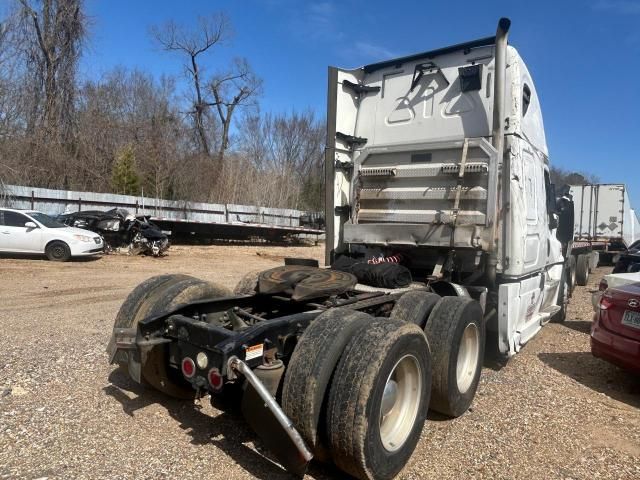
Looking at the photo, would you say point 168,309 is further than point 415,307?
No

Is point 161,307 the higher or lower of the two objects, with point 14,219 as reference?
lower

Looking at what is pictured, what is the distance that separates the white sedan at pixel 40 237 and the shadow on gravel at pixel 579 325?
1310 centimetres

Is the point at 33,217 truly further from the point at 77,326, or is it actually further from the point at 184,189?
the point at 184,189

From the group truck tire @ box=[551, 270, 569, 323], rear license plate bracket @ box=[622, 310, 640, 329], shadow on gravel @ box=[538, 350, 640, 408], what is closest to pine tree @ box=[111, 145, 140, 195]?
truck tire @ box=[551, 270, 569, 323]

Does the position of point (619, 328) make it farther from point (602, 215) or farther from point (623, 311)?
point (602, 215)

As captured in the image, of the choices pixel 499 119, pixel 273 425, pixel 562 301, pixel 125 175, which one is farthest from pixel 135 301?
pixel 125 175

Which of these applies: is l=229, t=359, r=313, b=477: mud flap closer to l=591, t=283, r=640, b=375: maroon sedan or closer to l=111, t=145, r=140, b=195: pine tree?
l=591, t=283, r=640, b=375: maroon sedan

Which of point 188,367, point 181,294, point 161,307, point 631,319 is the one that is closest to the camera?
point 188,367

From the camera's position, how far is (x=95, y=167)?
28.1 meters

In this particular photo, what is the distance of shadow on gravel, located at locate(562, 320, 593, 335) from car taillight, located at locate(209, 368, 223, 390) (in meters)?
7.05

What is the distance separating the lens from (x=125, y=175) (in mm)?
26922

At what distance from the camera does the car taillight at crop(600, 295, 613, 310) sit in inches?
214

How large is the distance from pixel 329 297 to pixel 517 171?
2.62 m

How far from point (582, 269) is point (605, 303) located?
9.89 m
